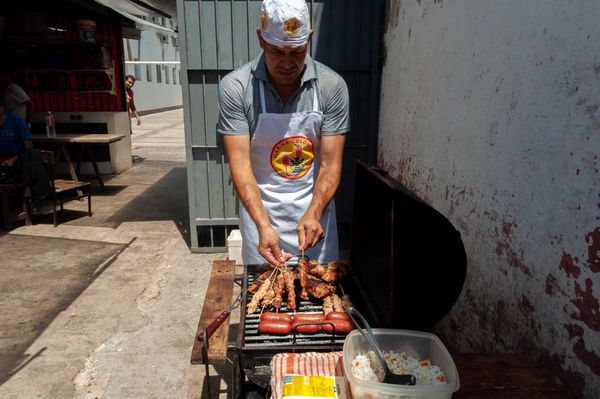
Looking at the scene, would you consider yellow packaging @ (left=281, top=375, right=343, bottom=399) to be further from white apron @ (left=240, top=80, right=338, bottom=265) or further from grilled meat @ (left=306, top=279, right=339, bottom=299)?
white apron @ (left=240, top=80, right=338, bottom=265)

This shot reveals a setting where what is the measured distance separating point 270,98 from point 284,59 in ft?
1.25

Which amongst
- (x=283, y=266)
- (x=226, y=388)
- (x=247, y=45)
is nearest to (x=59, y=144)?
(x=247, y=45)

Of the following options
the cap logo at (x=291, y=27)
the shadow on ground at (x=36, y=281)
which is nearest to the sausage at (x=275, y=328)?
the cap logo at (x=291, y=27)

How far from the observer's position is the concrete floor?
134 inches

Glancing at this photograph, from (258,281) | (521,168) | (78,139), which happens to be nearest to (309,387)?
(258,281)

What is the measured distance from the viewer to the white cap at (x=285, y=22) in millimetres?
2408

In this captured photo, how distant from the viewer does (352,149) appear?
5711mm

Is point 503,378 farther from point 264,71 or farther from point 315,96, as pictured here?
point 264,71

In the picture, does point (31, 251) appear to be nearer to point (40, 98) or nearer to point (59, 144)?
point (59, 144)

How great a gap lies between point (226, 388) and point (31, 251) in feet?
13.5

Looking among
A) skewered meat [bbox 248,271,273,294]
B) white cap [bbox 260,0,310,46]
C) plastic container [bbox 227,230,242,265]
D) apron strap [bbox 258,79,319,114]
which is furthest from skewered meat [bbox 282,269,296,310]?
plastic container [bbox 227,230,242,265]

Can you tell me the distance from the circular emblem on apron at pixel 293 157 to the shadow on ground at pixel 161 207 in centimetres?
355

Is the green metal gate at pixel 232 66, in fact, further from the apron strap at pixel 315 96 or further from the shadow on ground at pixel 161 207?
the apron strap at pixel 315 96

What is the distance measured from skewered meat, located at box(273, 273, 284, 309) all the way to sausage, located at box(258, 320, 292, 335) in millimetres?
231
